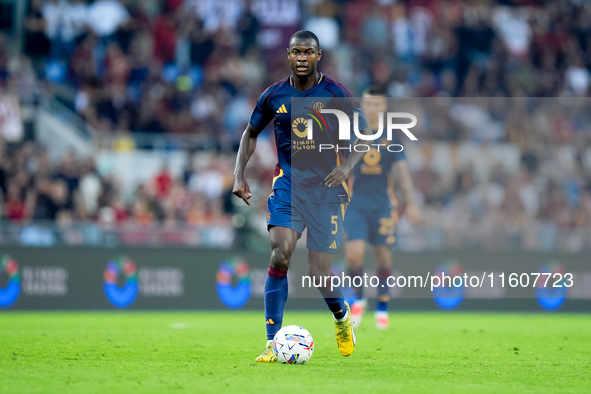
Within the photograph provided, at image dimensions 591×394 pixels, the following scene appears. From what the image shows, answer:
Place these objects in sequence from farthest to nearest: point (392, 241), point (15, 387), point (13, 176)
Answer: point (13, 176) → point (392, 241) → point (15, 387)

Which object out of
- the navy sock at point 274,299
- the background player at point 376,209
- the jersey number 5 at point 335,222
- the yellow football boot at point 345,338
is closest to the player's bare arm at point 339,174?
the jersey number 5 at point 335,222

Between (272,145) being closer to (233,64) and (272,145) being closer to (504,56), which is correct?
(233,64)

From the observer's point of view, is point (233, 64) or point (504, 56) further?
point (504, 56)

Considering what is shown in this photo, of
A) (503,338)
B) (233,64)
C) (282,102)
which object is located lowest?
(503,338)

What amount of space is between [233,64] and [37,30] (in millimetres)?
4282

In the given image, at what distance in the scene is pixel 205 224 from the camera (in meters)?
15.4

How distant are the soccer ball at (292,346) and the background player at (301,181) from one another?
198 mm

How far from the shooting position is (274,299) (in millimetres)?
7512

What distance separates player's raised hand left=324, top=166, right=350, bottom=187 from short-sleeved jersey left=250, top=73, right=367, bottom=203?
0.90 ft

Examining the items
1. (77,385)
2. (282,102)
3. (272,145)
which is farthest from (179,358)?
(272,145)

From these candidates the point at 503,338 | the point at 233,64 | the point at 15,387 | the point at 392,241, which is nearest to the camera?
the point at 15,387

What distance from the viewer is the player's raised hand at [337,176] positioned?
7.35 meters

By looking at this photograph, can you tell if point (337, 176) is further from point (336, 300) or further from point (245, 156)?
point (336, 300)

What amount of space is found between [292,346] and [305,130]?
185 cm
